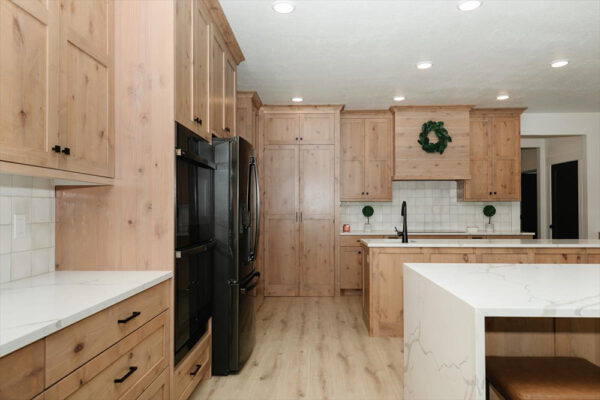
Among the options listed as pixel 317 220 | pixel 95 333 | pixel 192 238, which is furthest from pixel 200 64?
pixel 317 220

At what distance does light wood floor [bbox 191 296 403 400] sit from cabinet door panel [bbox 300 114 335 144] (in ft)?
7.54

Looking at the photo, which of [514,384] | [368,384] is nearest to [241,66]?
[368,384]

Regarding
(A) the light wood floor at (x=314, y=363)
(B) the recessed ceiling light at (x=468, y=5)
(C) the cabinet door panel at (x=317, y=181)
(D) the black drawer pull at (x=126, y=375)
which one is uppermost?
(B) the recessed ceiling light at (x=468, y=5)

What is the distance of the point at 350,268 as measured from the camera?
17.0ft

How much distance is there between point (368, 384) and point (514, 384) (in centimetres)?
138

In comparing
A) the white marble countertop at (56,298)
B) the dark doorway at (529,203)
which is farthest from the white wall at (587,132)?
the white marble countertop at (56,298)

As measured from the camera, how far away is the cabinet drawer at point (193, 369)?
6.43 ft

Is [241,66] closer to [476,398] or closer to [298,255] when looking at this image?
[298,255]

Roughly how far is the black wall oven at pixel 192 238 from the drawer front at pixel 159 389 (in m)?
0.12

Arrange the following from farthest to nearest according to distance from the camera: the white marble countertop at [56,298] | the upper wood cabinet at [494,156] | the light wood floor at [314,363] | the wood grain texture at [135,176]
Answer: the upper wood cabinet at [494,156] < the light wood floor at [314,363] < the wood grain texture at [135,176] < the white marble countertop at [56,298]

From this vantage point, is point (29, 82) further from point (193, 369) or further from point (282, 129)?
point (282, 129)

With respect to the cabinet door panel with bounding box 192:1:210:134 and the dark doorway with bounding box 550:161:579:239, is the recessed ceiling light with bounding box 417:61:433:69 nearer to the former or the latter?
the cabinet door panel with bounding box 192:1:210:134

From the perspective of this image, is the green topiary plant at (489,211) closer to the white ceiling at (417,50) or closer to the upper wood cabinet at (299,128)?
the white ceiling at (417,50)

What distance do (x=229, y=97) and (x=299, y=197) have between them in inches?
85.6
